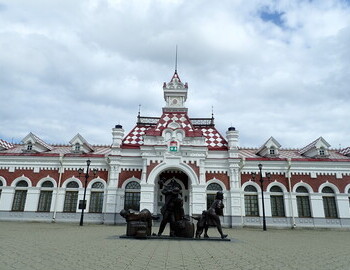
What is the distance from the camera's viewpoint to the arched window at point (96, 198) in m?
23.0

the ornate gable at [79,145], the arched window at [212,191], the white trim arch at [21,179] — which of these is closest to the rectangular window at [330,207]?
the arched window at [212,191]

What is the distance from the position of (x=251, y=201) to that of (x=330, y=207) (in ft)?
23.4

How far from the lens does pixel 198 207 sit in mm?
20859

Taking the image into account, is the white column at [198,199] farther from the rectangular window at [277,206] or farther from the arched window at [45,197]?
the arched window at [45,197]

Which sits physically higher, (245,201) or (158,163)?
(158,163)

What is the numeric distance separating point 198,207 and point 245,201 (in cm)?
510

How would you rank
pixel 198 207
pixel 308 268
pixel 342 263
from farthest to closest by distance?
pixel 198 207 < pixel 342 263 < pixel 308 268

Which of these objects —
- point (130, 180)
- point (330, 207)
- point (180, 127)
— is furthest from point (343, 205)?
point (130, 180)

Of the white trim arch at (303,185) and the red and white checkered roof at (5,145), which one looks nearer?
the white trim arch at (303,185)

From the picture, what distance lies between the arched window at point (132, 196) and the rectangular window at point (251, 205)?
9.96 meters

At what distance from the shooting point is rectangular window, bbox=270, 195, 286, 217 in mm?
22750

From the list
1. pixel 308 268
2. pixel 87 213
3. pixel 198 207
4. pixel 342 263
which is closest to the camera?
pixel 308 268

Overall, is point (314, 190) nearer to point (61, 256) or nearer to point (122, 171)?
point (122, 171)

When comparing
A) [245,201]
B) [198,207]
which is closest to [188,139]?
[198,207]
